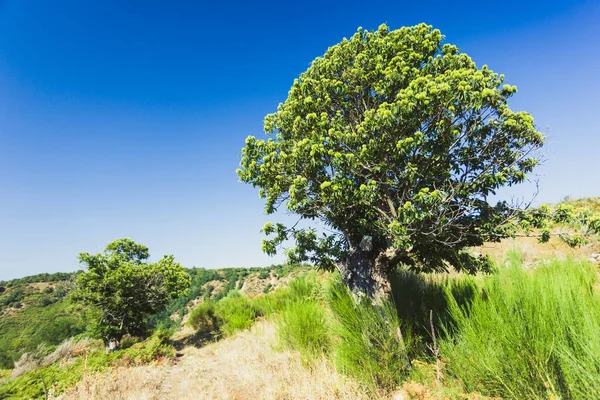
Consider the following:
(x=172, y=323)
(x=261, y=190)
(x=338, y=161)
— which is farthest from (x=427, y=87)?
(x=172, y=323)

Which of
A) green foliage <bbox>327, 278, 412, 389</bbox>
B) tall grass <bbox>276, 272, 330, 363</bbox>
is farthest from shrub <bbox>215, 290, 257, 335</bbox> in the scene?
green foliage <bbox>327, 278, 412, 389</bbox>

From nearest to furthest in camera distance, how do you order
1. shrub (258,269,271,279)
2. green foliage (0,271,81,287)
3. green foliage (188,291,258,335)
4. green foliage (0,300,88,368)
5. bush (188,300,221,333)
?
green foliage (188,291,258,335) < bush (188,300,221,333) < green foliage (0,300,88,368) < green foliage (0,271,81,287) < shrub (258,269,271,279)

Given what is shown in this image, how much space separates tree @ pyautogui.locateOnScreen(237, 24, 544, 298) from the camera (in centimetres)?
375

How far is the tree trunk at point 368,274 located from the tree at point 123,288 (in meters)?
14.5

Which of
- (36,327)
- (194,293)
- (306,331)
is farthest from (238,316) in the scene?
(194,293)

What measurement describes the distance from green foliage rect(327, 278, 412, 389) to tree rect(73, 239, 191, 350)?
1516cm

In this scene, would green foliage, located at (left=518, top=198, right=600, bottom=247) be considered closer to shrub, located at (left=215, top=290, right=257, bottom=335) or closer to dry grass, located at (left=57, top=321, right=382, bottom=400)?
dry grass, located at (left=57, top=321, right=382, bottom=400)

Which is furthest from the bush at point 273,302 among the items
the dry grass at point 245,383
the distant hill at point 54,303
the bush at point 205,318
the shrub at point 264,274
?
the shrub at point 264,274

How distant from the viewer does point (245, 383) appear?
4852 millimetres

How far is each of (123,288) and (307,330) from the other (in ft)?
46.1

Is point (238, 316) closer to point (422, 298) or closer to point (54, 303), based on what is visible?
point (422, 298)

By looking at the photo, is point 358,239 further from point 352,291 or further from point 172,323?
point 172,323

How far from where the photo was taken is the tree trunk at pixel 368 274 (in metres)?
4.91

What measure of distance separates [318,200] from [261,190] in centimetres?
137
